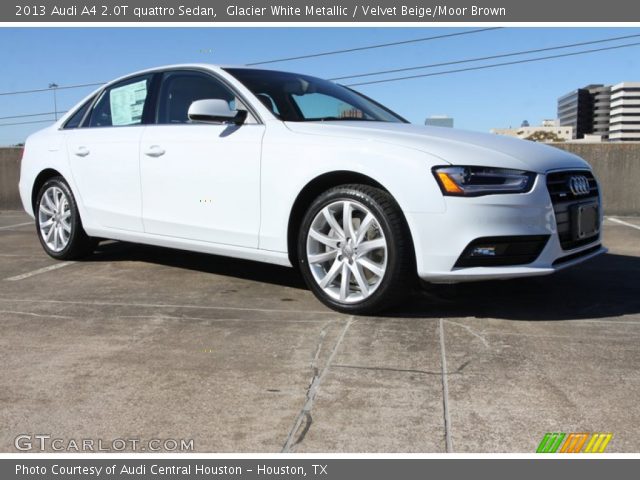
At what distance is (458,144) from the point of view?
372cm

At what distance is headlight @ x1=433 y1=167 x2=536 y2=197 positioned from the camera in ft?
11.5

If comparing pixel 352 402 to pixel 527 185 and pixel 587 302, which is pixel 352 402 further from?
pixel 587 302

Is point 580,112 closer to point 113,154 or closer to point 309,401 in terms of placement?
point 113,154

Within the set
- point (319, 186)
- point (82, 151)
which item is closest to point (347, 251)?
point (319, 186)

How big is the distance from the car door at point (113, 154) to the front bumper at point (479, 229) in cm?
240

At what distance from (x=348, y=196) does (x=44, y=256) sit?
3650 millimetres

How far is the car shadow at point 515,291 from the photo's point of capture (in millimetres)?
4016

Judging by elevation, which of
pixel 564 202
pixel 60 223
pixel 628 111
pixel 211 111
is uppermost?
pixel 628 111

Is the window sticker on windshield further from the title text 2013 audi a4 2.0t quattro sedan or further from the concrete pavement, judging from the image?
the concrete pavement

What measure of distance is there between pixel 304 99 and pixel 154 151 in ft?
3.82

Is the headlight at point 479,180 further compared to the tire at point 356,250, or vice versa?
the tire at point 356,250

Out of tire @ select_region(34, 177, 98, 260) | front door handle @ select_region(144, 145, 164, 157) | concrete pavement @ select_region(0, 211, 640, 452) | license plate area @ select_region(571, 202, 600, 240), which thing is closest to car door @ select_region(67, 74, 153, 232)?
front door handle @ select_region(144, 145, 164, 157)

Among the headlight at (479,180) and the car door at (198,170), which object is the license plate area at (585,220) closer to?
the headlight at (479,180)

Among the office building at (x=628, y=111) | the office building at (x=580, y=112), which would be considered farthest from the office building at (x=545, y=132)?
the office building at (x=628, y=111)
